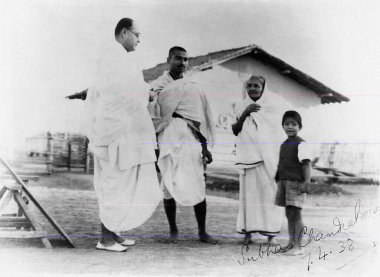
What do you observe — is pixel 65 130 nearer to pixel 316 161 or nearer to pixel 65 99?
pixel 65 99

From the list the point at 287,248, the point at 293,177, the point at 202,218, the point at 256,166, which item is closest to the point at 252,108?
the point at 256,166

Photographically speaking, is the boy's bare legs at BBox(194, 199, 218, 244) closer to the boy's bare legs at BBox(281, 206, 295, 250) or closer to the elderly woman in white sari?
the elderly woman in white sari

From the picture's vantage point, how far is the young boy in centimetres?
473

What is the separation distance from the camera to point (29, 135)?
5.36m

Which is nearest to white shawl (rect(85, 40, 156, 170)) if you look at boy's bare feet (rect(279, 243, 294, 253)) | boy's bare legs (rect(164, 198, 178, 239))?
boy's bare legs (rect(164, 198, 178, 239))

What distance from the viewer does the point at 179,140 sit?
5.11 meters

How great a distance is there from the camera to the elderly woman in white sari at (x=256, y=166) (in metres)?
5.02

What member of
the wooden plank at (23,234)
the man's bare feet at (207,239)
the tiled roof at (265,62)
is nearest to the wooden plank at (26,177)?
the wooden plank at (23,234)

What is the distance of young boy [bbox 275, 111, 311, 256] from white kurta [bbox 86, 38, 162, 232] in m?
1.30

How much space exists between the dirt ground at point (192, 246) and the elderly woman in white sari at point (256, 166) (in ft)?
0.71

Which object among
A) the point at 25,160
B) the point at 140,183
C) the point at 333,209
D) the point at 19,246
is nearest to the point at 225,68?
the point at 140,183

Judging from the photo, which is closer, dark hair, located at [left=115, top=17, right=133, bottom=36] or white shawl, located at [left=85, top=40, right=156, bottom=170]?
white shawl, located at [left=85, top=40, right=156, bottom=170]

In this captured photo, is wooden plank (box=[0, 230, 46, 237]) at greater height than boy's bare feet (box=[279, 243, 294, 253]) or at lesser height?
greater

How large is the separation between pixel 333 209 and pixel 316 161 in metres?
0.75
